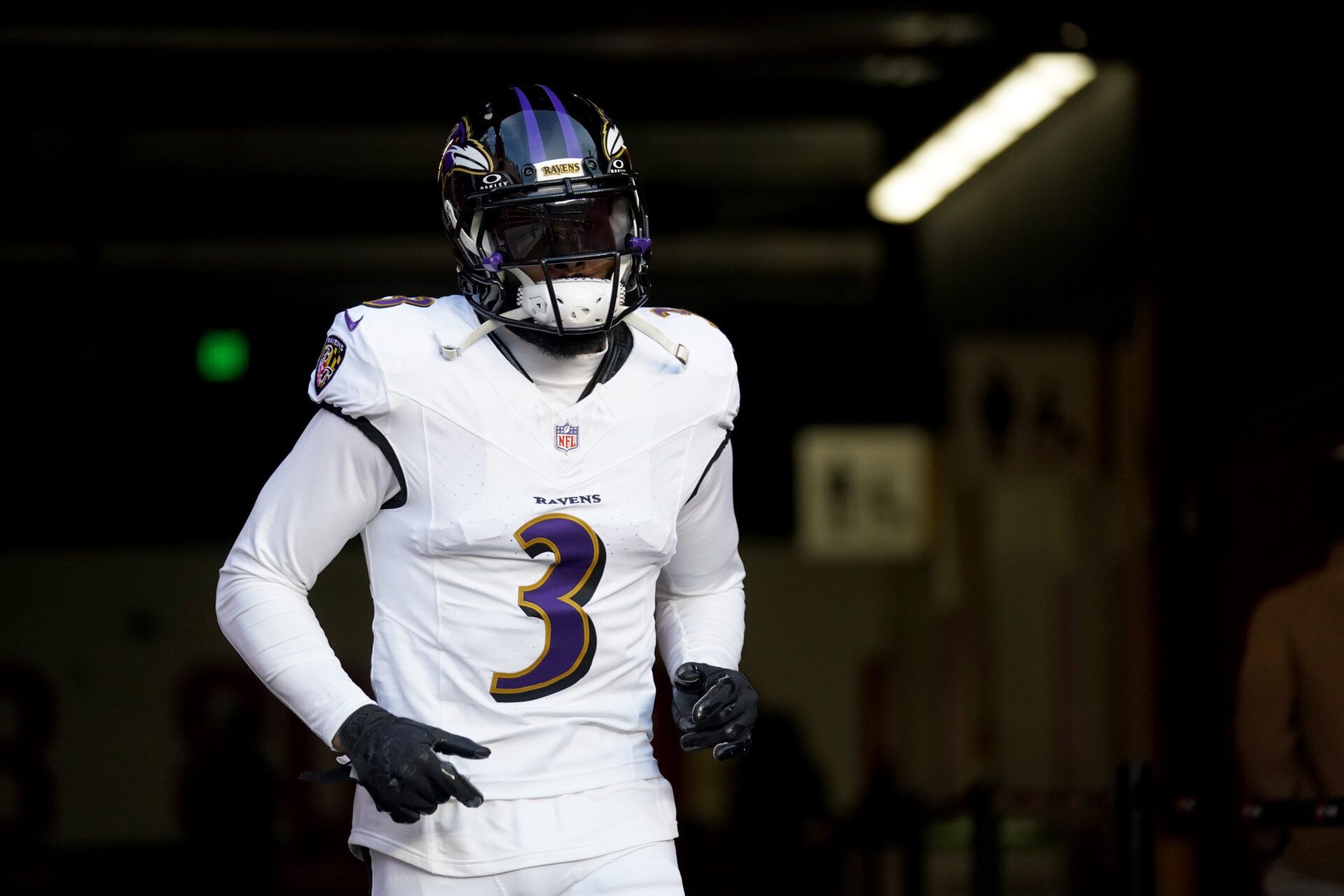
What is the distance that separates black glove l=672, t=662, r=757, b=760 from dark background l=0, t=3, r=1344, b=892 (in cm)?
223

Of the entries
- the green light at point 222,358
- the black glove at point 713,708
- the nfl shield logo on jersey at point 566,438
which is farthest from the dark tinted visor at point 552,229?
the green light at point 222,358

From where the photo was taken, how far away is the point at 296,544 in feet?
9.39

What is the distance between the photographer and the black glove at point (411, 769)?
257 centimetres

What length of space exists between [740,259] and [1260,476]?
7.51 meters

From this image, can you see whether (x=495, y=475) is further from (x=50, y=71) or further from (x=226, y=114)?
(x=226, y=114)

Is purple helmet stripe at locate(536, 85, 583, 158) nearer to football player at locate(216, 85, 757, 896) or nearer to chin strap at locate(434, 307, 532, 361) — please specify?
football player at locate(216, 85, 757, 896)

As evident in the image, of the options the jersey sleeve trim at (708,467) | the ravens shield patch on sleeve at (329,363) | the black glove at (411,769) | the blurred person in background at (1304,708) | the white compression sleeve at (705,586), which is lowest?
the blurred person in background at (1304,708)

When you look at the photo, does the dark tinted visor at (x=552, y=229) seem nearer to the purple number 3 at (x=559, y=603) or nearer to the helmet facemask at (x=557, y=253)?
the helmet facemask at (x=557, y=253)

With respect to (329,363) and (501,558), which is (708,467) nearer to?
(501,558)

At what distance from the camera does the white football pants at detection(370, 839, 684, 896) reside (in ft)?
8.97

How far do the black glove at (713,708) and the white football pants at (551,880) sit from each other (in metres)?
0.20

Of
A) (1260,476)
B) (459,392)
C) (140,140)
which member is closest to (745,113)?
(140,140)

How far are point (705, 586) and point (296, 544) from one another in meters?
0.77

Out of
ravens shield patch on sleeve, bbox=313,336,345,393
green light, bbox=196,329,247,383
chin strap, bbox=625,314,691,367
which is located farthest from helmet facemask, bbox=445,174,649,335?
green light, bbox=196,329,247,383
